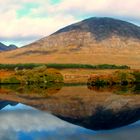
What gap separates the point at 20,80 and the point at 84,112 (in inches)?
2396

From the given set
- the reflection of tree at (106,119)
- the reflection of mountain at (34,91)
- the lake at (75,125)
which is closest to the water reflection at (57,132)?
the lake at (75,125)

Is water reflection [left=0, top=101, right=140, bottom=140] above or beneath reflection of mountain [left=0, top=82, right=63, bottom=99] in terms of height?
above

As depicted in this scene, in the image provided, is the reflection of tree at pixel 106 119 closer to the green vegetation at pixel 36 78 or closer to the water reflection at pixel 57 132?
the water reflection at pixel 57 132

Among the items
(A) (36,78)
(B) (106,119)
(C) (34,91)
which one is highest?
(B) (106,119)

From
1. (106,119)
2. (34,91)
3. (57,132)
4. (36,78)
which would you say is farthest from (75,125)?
(36,78)

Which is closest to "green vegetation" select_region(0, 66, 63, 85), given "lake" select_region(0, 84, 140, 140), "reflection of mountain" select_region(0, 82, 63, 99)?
"reflection of mountain" select_region(0, 82, 63, 99)

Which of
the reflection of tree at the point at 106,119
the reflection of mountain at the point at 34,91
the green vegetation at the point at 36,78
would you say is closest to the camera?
the reflection of tree at the point at 106,119

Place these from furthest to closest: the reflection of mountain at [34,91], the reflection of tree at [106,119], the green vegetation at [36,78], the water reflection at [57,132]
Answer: the green vegetation at [36,78] → the reflection of mountain at [34,91] → the reflection of tree at [106,119] → the water reflection at [57,132]

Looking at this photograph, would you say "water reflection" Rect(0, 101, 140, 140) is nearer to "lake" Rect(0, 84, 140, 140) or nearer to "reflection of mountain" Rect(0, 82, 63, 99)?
"lake" Rect(0, 84, 140, 140)

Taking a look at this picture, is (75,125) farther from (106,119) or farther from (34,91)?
(34,91)

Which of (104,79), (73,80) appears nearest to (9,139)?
(104,79)

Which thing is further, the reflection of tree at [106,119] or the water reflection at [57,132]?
the reflection of tree at [106,119]

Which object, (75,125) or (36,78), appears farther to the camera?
(36,78)

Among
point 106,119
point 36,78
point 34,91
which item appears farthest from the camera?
point 36,78
